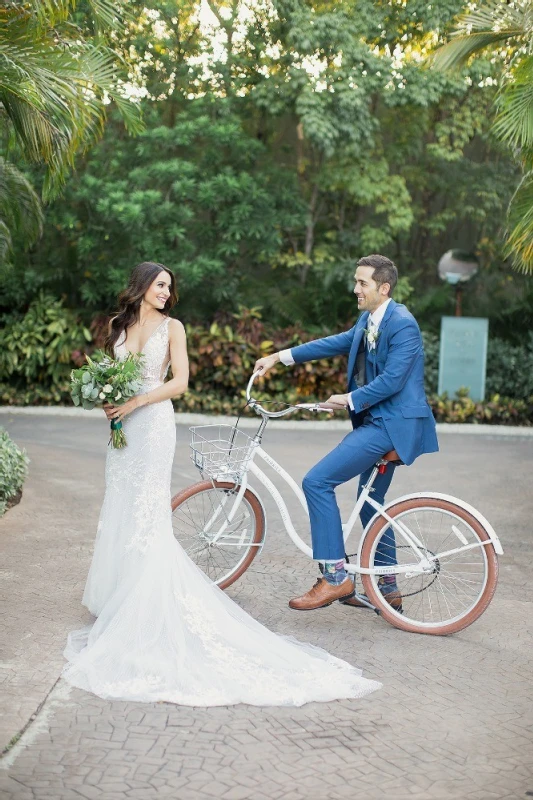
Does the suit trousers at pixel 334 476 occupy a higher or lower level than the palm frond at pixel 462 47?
lower

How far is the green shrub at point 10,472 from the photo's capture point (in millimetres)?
8266

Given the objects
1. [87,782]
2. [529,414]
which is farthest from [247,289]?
[87,782]

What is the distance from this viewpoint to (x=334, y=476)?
5637mm

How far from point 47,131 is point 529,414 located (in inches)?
404

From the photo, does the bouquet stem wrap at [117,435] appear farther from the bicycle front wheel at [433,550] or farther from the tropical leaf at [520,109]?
the tropical leaf at [520,109]

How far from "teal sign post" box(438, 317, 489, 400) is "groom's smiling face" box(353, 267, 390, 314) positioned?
1057 centimetres

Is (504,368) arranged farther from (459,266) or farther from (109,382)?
(109,382)

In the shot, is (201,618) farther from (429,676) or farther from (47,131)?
(47,131)

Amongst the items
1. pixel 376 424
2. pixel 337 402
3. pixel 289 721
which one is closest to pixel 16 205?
pixel 337 402

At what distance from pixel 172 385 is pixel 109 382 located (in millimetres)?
346

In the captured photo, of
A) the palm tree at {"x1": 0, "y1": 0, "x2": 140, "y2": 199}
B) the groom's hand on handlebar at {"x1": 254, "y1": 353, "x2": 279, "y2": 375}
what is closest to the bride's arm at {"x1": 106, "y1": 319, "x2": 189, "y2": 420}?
the groom's hand on handlebar at {"x1": 254, "y1": 353, "x2": 279, "y2": 375}

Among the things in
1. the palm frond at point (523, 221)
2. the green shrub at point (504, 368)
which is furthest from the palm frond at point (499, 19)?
the green shrub at point (504, 368)

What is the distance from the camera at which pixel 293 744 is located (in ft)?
13.5

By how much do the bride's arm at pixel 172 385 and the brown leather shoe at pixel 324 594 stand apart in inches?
54.1
